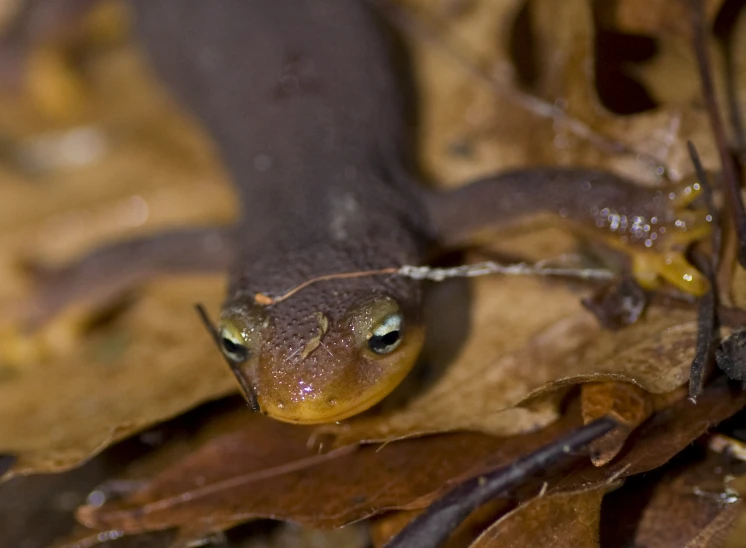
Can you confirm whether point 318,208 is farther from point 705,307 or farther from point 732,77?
point 732,77

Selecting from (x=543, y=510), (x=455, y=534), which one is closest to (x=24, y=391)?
(x=455, y=534)

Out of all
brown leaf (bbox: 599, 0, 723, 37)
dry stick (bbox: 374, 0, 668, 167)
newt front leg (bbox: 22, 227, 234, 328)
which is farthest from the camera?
newt front leg (bbox: 22, 227, 234, 328)

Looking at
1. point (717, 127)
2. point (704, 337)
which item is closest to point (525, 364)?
point (704, 337)

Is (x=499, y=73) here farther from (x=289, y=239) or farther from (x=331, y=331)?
(x=331, y=331)

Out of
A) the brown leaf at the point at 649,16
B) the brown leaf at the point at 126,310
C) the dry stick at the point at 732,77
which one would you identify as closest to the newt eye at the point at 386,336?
the brown leaf at the point at 126,310

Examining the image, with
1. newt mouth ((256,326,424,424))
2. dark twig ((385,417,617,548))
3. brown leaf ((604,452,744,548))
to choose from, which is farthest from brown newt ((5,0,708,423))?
brown leaf ((604,452,744,548))

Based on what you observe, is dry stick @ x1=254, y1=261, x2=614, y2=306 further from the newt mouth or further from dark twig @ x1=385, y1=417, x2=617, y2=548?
dark twig @ x1=385, y1=417, x2=617, y2=548

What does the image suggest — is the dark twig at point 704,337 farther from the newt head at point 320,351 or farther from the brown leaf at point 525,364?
the newt head at point 320,351
